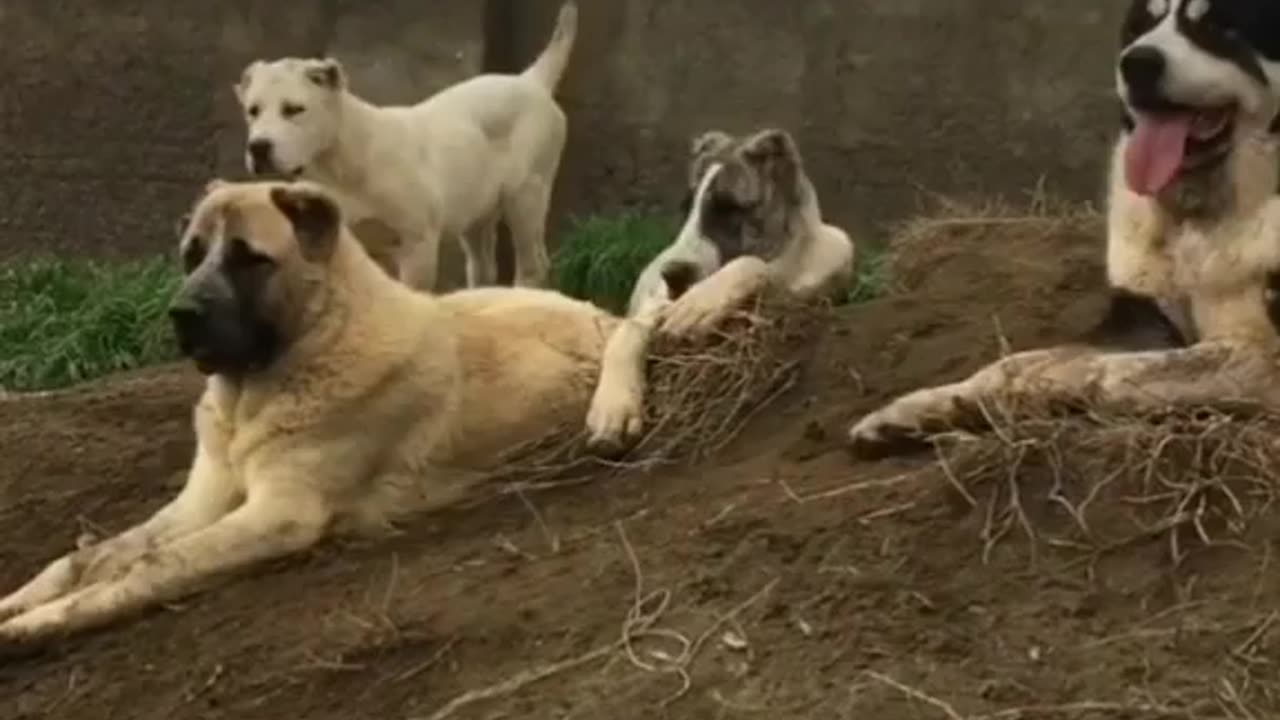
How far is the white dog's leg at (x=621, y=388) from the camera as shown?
5.68 metres

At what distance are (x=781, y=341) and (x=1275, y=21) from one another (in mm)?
1406

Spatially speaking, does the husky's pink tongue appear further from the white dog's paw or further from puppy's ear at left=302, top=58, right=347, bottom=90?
puppy's ear at left=302, top=58, right=347, bottom=90

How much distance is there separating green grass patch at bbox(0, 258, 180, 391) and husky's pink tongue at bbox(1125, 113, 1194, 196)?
4.18 metres

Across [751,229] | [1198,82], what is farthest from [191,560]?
[751,229]

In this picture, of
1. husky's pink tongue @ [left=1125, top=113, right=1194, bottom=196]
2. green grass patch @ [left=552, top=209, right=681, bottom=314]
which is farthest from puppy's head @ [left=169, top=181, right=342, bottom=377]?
green grass patch @ [left=552, top=209, right=681, bottom=314]

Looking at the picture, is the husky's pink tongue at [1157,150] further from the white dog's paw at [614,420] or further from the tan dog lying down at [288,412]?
the tan dog lying down at [288,412]

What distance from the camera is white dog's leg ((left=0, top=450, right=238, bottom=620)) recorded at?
5426 millimetres

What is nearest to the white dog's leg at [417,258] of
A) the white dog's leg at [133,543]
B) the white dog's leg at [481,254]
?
the white dog's leg at [481,254]

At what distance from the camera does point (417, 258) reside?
8234mm

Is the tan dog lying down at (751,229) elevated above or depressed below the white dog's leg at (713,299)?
below

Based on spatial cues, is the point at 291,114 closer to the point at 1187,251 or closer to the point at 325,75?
the point at 325,75

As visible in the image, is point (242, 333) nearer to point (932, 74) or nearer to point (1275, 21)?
point (1275, 21)

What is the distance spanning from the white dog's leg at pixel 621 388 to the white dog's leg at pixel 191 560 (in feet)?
2.07

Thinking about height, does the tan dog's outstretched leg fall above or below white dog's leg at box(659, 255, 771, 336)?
above
